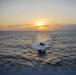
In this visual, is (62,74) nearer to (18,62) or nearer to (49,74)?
(49,74)

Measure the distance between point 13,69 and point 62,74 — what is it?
2.73 metres

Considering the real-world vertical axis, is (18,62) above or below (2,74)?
below

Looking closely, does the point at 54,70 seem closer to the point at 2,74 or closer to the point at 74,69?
the point at 74,69

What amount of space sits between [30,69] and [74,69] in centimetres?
245

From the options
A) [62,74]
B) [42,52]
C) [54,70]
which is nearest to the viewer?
[62,74]

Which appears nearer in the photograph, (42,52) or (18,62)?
(18,62)

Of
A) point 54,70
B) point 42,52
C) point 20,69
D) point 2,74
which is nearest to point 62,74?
point 54,70

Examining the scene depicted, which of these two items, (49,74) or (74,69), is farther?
(74,69)

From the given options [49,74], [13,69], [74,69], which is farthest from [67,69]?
[13,69]

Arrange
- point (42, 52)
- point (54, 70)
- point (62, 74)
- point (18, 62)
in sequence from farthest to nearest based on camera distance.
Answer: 1. point (42, 52)
2. point (18, 62)
3. point (54, 70)
4. point (62, 74)

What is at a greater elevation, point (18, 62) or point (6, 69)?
point (6, 69)

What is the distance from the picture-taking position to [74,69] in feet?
23.3

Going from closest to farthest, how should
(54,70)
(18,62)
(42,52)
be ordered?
(54,70) → (18,62) → (42,52)

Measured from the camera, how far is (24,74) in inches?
258
